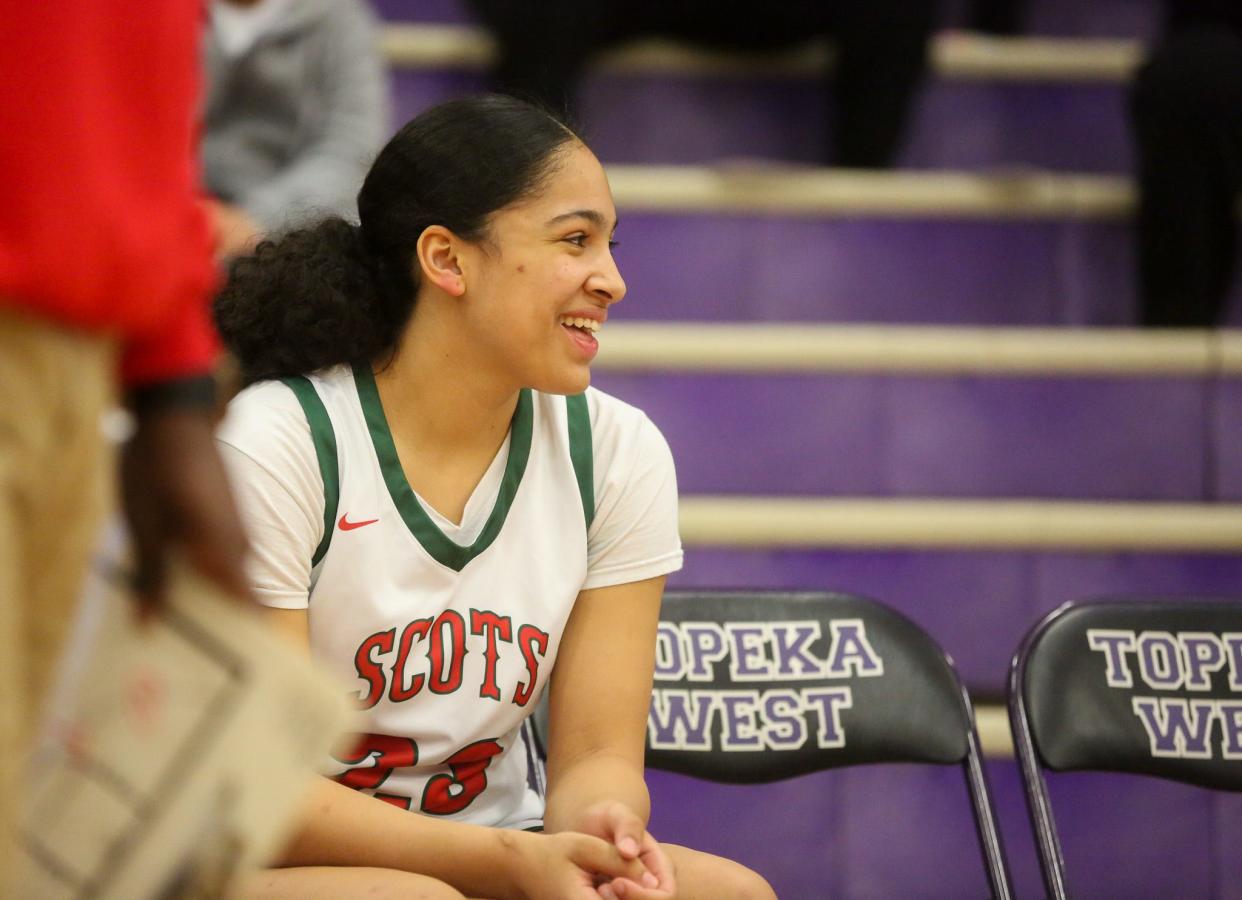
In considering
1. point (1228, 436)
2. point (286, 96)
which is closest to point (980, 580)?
point (1228, 436)

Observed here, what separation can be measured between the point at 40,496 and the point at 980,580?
74.3 inches

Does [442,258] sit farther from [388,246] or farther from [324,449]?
[324,449]

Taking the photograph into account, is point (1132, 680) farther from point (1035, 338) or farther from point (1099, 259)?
point (1099, 259)

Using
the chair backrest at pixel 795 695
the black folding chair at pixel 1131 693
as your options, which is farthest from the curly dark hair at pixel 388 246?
the black folding chair at pixel 1131 693

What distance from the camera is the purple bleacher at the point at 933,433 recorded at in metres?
2.50

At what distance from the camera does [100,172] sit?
0.74 m

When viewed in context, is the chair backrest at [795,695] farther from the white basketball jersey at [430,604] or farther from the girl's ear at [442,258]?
the girl's ear at [442,258]

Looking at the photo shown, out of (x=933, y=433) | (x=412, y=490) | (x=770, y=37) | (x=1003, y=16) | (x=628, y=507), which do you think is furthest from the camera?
(x=1003, y=16)

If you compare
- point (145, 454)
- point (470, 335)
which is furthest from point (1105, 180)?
point (145, 454)

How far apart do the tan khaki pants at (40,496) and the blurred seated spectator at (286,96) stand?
193 cm

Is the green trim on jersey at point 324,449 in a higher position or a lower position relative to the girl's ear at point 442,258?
lower

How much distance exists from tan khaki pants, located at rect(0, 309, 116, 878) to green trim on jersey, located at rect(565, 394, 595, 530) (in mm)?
865

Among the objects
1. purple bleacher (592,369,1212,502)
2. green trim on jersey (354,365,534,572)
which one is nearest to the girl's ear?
green trim on jersey (354,365,534,572)

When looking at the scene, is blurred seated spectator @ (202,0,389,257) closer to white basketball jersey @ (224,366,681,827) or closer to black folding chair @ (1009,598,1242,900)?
white basketball jersey @ (224,366,681,827)
